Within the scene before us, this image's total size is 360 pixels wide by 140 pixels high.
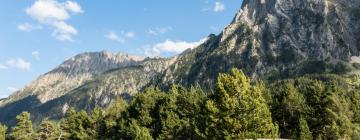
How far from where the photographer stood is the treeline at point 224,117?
69688mm

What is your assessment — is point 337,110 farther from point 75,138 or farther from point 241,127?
point 75,138

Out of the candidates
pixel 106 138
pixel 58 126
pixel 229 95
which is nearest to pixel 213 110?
pixel 229 95

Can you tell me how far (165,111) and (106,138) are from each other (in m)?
25.7

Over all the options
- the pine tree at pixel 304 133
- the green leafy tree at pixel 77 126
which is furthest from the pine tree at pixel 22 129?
the pine tree at pixel 304 133

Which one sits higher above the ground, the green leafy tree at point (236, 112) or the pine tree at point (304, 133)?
the green leafy tree at point (236, 112)

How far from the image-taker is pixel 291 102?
103562 millimetres

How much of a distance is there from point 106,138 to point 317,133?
56525mm

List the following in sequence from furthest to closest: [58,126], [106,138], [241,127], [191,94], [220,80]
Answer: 1. [58,126]
2. [106,138]
3. [191,94]
4. [220,80]
5. [241,127]

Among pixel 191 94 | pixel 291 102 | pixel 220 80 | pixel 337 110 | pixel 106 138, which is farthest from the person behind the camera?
pixel 106 138

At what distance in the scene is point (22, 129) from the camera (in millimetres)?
122125

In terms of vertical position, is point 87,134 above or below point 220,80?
below

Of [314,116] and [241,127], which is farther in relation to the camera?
[314,116]

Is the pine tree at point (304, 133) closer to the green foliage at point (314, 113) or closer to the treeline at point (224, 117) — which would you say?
the treeline at point (224, 117)

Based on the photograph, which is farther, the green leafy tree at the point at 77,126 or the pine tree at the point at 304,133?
the green leafy tree at the point at 77,126
